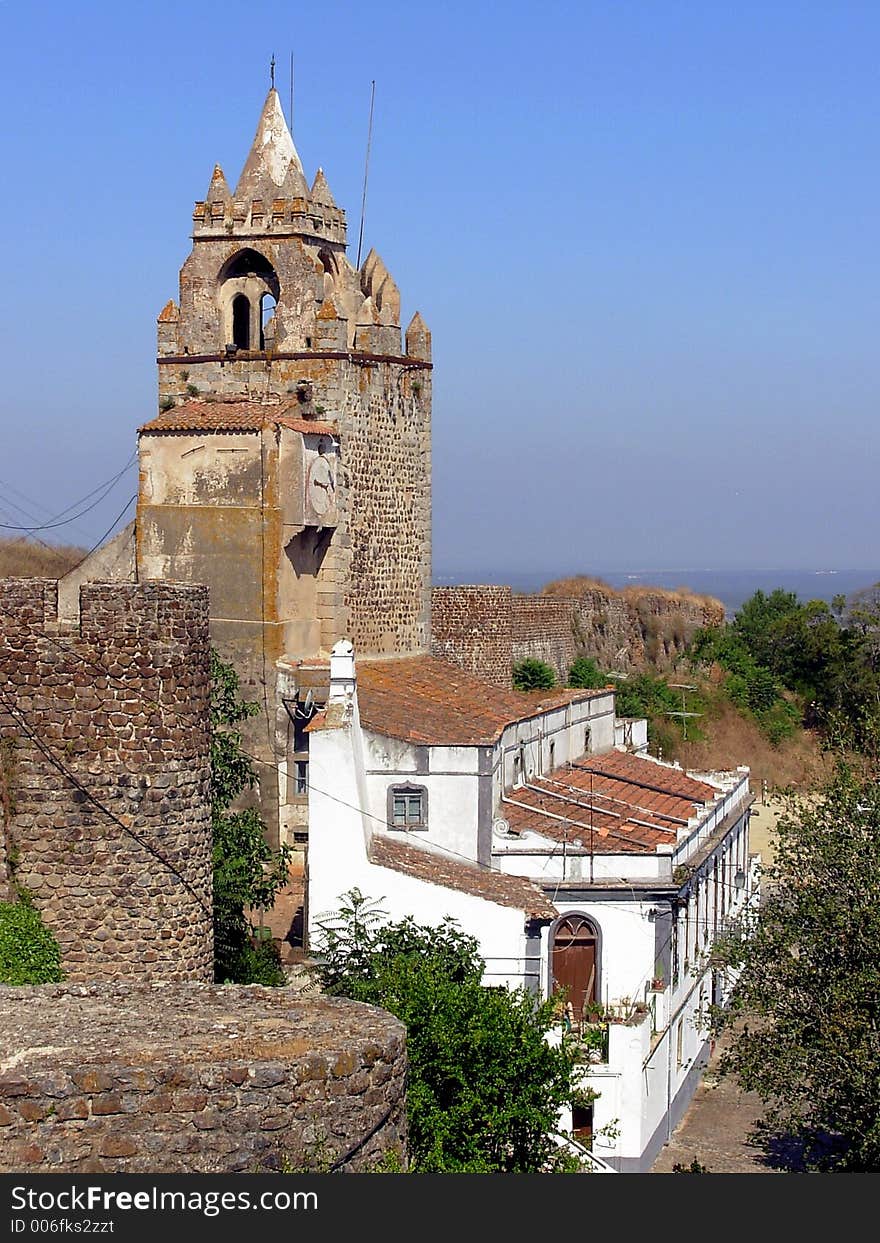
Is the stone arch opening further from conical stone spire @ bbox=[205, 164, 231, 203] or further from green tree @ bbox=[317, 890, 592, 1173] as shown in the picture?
conical stone spire @ bbox=[205, 164, 231, 203]

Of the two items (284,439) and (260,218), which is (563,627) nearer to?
(260,218)

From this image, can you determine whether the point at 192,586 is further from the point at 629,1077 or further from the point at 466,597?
the point at 466,597

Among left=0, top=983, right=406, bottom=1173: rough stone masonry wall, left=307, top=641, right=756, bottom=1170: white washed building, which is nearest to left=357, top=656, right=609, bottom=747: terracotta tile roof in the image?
left=307, top=641, right=756, bottom=1170: white washed building

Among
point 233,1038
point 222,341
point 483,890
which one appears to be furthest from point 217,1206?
point 222,341

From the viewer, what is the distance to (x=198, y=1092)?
352 inches

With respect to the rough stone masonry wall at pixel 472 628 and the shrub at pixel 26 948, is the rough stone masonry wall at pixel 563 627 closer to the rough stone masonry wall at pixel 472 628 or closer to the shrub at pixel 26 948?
the rough stone masonry wall at pixel 472 628

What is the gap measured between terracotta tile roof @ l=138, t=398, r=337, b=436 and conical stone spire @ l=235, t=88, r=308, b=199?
310 cm

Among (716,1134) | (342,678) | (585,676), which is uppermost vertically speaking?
(342,678)

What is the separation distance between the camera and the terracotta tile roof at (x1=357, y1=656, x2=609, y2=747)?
80.5 ft

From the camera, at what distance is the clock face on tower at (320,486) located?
2748cm

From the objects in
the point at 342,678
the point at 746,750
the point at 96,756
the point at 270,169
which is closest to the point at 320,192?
the point at 270,169

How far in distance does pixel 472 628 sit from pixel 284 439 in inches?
655

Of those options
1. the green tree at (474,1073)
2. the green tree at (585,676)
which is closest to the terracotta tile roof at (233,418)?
the green tree at (474,1073)

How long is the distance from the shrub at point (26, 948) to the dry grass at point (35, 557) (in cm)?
3112
